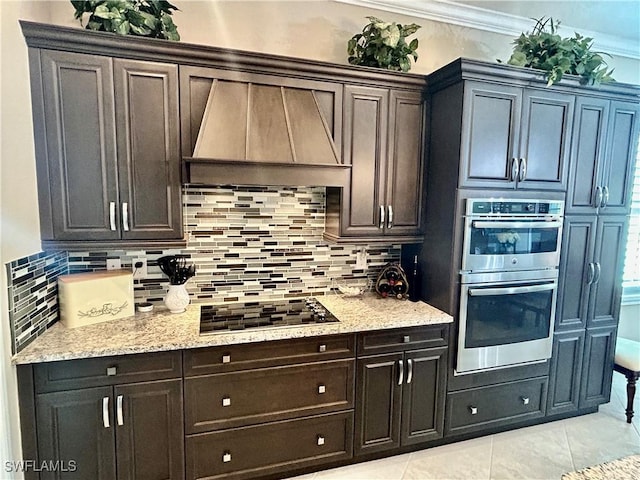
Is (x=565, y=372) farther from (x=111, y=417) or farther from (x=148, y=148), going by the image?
(x=148, y=148)

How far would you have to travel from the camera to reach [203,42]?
8.15 feet

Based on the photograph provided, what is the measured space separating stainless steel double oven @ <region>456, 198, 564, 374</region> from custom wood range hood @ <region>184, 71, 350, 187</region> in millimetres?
987

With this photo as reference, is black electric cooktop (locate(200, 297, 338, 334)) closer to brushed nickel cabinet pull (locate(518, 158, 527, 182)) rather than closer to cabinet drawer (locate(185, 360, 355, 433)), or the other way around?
cabinet drawer (locate(185, 360, 355, 433))

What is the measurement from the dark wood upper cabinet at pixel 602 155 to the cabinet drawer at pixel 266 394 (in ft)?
6.60

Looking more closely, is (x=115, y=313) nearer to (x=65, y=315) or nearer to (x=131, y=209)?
(x=65, y=315)

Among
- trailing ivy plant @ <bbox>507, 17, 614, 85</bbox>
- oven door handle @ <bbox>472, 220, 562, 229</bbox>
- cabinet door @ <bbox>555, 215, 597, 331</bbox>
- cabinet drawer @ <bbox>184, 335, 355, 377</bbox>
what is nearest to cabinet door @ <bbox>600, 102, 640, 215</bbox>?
cabinet door @ <bbox>555, 215, 597, 331</bbox>

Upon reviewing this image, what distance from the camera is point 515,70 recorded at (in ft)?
7.70

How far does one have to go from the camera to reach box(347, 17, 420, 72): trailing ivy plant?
7.93ft

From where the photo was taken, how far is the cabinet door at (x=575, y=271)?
8.79 feet

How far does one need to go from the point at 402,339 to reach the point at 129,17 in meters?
2.40

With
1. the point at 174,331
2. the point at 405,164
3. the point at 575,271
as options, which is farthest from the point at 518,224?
the point at 174,331

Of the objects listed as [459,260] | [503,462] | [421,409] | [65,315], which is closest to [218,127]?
[65,315]

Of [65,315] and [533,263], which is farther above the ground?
[533,263]

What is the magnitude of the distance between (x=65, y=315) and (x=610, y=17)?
4.50 meters
